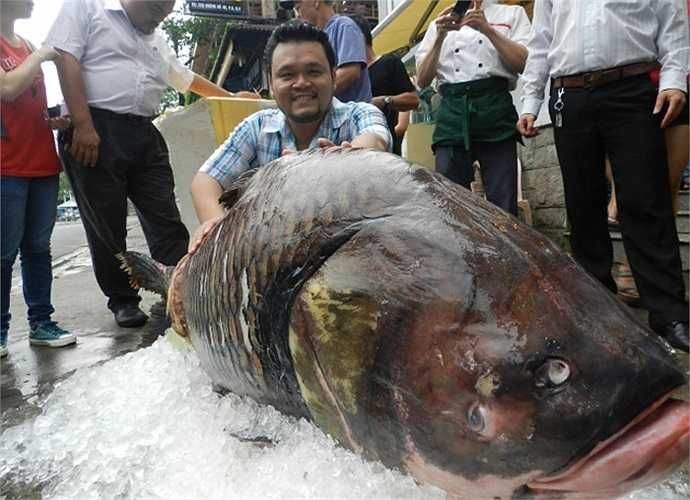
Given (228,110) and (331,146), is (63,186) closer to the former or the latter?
(228,110)

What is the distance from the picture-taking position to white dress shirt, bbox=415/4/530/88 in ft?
10.7

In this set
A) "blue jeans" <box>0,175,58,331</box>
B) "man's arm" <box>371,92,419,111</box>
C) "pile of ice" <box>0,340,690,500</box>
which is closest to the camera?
"pile of ice" <box>0,340,690,500</box>

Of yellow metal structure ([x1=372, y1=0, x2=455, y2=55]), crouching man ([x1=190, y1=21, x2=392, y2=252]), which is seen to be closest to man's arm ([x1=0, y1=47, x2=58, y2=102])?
crouching man ([x1=190, y1=21, x2=392, y2=252])

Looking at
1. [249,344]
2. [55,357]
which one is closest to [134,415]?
[249,344]

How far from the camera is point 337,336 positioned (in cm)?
105

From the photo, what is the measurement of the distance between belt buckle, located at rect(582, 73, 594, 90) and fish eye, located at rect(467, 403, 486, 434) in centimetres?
229

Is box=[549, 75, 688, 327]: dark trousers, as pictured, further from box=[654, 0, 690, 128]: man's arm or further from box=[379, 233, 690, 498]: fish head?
box=[379, 233, 690, 498]: fish head

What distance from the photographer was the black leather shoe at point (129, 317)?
3.60m

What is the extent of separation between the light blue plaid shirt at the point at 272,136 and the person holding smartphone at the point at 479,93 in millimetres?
894

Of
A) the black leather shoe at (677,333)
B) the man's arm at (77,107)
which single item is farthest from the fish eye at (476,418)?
the man's arm at (77,107)

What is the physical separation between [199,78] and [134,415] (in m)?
3.19

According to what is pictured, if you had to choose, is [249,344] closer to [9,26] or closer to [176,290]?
[176,290]

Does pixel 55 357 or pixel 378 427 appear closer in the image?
pixel 378 427

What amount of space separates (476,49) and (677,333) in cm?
193
